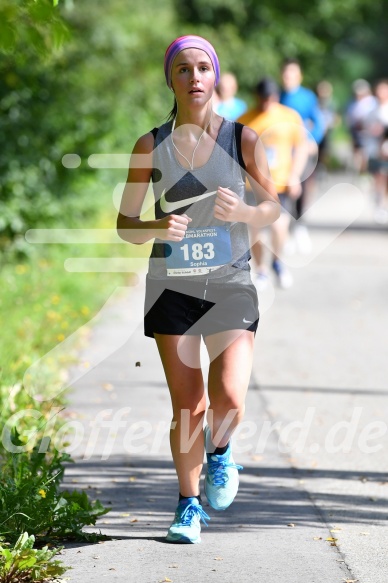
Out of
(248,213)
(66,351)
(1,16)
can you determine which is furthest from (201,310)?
(66,351)

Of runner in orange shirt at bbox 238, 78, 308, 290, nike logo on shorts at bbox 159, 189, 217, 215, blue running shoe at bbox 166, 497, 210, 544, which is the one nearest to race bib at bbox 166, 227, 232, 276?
nike logo on shorts at bbox 159, 189, 217, 215

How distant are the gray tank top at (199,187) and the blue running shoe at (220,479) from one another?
69 cm

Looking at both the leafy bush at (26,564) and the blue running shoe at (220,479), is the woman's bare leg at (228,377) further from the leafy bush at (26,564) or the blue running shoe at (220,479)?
the leafy bush at (26,564)

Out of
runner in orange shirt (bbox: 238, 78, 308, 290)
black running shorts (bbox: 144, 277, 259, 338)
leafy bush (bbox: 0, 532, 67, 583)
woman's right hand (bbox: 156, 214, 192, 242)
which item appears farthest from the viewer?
→ runner in orange shirt (bbox: 238, 78, 308, 290)

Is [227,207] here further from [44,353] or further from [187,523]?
[44,353]

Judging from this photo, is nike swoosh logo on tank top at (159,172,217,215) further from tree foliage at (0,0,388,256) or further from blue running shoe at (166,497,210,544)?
blue running shoe at (166,497,210,544)

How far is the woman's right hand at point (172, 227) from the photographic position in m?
4.56

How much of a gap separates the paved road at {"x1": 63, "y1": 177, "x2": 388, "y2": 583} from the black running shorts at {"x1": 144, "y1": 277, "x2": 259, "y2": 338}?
860 millimetres

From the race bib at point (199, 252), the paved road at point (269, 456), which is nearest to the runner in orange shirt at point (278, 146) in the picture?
the paved road at point (269, 456)

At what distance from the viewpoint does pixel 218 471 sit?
16.0ft

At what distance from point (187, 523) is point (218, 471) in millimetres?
237

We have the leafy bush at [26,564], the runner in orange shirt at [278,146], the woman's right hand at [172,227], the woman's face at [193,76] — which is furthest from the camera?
the runner in orange shirt at [278,146]

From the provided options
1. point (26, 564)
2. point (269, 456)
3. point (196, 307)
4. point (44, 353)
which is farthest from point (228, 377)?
point (44, 353)

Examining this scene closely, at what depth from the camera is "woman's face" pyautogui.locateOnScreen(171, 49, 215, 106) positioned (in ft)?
15.4
